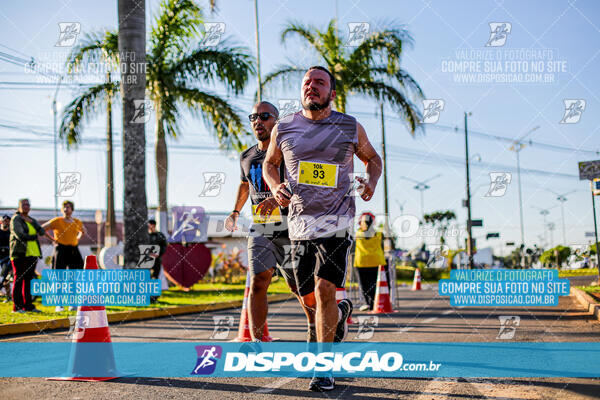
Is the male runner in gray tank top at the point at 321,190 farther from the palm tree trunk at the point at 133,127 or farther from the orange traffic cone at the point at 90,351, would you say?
the palm tree trunk at the point at 133,127

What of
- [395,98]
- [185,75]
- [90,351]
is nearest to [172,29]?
[185,75]

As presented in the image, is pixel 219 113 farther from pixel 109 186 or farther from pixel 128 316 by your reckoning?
pixel 109 186

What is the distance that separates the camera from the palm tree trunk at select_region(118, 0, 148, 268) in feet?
39.2

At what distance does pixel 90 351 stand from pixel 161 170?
12979mm

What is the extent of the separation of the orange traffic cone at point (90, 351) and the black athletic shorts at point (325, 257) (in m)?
1.71

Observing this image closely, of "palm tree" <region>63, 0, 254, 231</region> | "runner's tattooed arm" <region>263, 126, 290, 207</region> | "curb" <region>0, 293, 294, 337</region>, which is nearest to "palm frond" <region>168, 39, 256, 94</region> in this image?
"palm tree" <region>63, 0, 254, 231</region>

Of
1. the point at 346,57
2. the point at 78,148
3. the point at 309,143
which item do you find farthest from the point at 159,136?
the point at 309,143

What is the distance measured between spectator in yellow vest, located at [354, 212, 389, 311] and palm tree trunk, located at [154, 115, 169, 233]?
23.3 feet

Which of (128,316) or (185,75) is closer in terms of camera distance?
(128,316)

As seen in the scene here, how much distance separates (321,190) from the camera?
4.01 meters

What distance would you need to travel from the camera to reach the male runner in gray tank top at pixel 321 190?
3.91 metres

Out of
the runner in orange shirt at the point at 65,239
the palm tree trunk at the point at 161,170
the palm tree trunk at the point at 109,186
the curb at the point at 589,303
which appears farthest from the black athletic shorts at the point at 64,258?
the palm tree trunk at the point at 109,186

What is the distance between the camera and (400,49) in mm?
19578

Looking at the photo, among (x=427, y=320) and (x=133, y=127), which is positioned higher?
(x=133, y=127)
